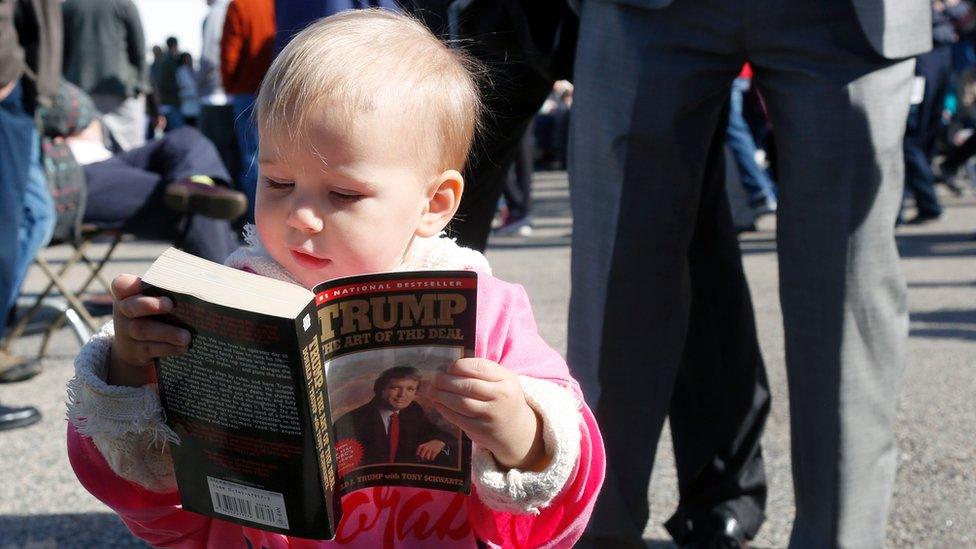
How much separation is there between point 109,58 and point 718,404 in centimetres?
589

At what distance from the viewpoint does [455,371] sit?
1.26 metres

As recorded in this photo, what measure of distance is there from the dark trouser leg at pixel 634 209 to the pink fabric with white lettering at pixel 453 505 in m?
0.70

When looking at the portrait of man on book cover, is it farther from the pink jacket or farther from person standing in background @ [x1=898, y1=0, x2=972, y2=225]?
person standing in background @ [x1=898, y1=0, x2=972, y2=225]

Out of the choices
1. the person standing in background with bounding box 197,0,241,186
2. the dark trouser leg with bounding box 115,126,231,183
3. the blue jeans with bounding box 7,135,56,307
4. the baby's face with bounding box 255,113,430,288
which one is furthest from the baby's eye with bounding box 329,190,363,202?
the person standing in background with bounding box 197,0,241,186

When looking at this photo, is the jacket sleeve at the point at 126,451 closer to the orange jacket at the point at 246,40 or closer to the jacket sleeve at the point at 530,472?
the jacket sleeve at the point at 530,472

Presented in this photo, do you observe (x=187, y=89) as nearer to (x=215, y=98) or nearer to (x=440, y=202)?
(x=215, y=98)

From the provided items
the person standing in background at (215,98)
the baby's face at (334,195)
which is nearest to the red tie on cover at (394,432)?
the baby's face at (334,195)

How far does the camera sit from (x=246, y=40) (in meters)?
6.98

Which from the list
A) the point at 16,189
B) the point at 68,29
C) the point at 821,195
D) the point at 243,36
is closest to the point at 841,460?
the point at 821,195

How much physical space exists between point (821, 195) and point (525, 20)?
658mm

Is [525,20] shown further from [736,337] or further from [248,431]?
[248,431]

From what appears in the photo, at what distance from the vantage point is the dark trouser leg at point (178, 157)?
4.62m

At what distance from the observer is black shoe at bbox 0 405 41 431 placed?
3.68 metres

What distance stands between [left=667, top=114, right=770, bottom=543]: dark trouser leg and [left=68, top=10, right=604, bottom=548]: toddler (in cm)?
110
